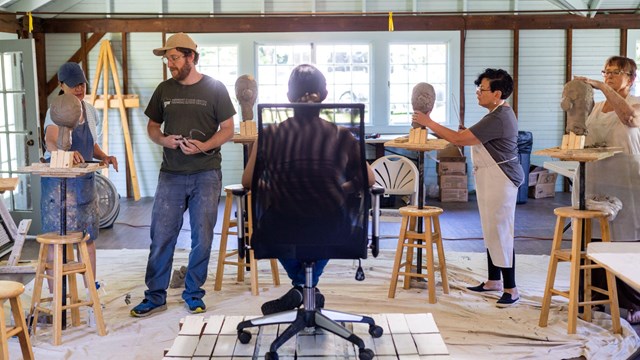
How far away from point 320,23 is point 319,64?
0.59 meters

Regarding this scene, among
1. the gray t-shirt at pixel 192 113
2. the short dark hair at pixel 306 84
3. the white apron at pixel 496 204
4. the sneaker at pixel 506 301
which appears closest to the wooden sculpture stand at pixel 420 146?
the white apron at pixel 496 204

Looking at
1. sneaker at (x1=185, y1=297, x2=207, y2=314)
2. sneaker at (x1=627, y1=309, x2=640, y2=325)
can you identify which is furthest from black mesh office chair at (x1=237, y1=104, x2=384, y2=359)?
sneaker at (x1=627, y1=309, x2=640, y2=325)

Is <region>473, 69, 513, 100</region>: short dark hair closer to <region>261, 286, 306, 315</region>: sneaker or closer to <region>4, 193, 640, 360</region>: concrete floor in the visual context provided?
<region>4, 193, 640, 360</region>: concrete floor

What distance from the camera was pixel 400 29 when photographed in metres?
10.6

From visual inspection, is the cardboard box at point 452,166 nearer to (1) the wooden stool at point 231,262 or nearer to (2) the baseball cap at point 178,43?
(1) the wooden stool at point 231,262

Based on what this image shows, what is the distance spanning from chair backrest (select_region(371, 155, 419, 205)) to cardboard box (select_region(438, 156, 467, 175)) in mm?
3791

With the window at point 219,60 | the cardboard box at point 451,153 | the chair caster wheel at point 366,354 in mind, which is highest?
the window at point 219,60

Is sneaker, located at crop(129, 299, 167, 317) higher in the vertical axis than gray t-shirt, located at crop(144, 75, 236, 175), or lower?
lower

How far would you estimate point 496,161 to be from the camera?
4.98 meters

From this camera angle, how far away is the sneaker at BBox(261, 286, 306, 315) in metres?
3.68

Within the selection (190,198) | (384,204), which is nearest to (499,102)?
(190,198)

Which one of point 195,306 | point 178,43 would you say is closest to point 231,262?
point 195,306

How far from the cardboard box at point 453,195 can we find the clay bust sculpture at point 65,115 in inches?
249

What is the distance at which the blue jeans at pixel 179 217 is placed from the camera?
15.7ft
